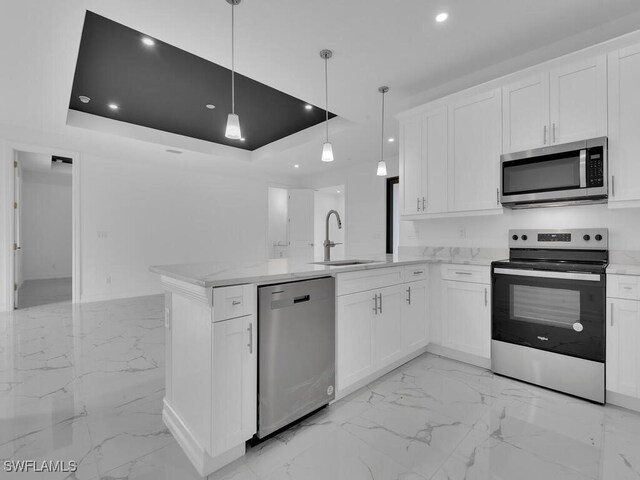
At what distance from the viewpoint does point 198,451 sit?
149 centimetres

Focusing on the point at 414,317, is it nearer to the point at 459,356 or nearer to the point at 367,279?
the point at 459,356

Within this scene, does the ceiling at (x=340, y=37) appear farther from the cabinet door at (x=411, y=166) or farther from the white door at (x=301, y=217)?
the white door at (x=301, y=217)

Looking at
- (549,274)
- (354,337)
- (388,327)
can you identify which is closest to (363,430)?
(354,337)

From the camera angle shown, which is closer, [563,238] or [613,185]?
[613,185]

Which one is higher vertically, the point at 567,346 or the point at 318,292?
A: the point at 318,292

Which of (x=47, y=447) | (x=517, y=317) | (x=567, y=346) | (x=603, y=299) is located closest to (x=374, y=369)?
(x=517, y=317)

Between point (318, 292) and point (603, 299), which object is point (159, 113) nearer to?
point (318, 292)

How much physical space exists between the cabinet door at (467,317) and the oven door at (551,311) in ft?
0.29

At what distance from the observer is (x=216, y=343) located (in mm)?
1419

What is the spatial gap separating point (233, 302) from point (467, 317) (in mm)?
2161

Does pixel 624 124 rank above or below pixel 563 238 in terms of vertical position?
above

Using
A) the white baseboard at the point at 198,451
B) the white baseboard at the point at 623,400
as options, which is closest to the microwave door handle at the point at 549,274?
the white baseboard at the point at 623,400

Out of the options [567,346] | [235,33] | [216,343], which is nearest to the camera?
[216,343]

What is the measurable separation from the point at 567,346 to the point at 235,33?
3.34 metres
